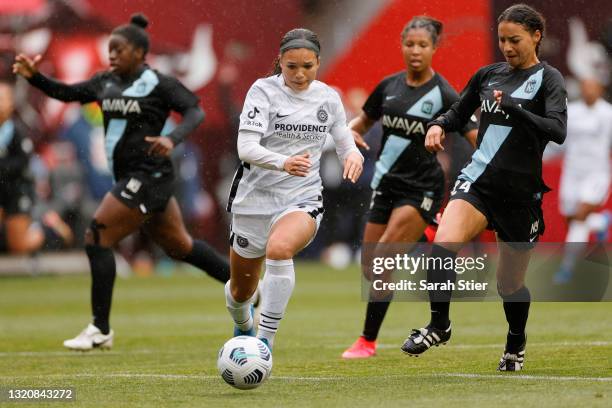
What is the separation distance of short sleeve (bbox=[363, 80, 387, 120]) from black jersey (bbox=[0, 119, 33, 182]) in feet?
30.1

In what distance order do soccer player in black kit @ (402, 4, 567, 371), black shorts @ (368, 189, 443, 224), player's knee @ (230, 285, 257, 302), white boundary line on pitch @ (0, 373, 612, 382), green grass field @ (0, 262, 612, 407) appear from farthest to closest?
black shorts @ (368, 189, 443, 224)
player's knee @ (230, 285, 257, 302)
soccer player in black kit @ (402, 4, 567, 371)
white boundary line on pitch @ (0, 373, 612, 382)
green grass field @ (0, 262, 612, 407)

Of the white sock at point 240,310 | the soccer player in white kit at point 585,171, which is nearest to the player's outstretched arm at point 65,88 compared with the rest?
the white sock at point 240,310

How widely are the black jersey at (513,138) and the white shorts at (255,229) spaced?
100 cm

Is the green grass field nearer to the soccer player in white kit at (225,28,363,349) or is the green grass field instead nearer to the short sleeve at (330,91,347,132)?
the soccer player in white kit at (225,28,363,349)

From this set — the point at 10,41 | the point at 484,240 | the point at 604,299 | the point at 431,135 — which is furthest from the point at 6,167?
the point at 431,135

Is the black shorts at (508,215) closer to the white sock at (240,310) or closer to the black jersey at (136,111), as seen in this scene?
the white sock at (240,310)

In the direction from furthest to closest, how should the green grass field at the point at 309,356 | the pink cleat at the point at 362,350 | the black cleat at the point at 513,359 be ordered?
1. the pink cleat at the point at 362,350
2. the black cleat at the point at 513,359
3. the green grass field at the point at 309,356

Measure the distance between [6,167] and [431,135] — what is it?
11.6 metres

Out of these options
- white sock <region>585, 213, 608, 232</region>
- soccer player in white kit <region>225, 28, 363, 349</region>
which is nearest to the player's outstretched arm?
soccer player in white kit <region>225, 28, 363, 349</region>

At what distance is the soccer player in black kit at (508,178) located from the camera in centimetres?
795

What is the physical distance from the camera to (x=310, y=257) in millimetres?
24031

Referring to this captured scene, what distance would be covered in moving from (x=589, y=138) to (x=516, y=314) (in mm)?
10313

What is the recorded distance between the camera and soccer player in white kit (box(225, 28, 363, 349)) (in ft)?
26.2

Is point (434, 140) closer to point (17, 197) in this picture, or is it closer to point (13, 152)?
point (13, 152)
